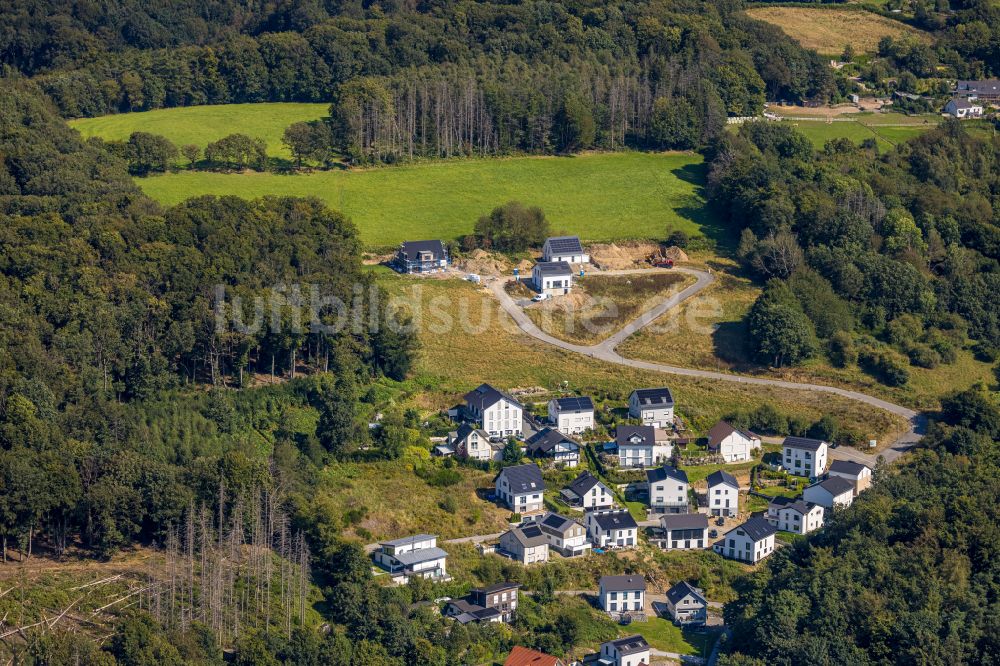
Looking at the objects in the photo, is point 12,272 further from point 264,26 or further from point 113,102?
point 264,26

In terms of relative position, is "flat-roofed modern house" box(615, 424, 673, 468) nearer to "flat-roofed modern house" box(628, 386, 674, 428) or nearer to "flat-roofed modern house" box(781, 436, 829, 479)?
Answer: "flat-roofed modern house" box(628, 386, 674, 428)

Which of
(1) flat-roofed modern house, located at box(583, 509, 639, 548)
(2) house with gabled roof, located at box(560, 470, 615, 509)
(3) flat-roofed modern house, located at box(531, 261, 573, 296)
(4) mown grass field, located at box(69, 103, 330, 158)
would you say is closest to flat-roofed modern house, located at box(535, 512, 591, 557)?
(1) flat-roofed modern house, located at box(583, 509, 639, 548)

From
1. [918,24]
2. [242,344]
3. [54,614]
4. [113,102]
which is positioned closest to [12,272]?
[242,344]

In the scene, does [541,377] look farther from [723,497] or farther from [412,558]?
[412,558]

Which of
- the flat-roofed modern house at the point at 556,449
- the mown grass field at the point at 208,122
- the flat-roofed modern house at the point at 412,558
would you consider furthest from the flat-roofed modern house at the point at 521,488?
the mown grass field at the point at 208,122

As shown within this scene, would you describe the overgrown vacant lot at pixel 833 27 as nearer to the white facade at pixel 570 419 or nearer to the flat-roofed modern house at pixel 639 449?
the white facade at pixel 570 419

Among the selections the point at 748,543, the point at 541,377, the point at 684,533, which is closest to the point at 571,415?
the point at 541,377
